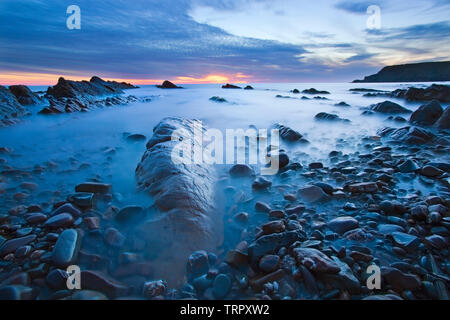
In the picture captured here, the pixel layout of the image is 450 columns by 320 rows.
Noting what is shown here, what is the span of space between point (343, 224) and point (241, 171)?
168 centimetres

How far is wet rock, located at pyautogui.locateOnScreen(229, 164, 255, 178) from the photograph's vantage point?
3305mm

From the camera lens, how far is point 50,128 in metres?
6.66

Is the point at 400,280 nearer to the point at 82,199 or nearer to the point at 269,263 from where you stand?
the point at 269,263

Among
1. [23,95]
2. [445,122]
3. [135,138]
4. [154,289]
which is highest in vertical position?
[23,95]

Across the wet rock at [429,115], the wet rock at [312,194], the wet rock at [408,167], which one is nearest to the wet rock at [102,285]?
the wet rock at [312,194]

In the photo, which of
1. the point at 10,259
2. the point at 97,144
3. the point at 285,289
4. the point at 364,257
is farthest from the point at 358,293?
the point at 97,144

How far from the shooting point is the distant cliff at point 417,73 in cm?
5044

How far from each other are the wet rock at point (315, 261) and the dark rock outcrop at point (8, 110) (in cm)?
946

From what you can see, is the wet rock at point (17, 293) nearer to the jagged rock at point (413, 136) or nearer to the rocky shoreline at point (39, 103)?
the jagged rock at point (413, 136)

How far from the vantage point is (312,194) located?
8.35ft

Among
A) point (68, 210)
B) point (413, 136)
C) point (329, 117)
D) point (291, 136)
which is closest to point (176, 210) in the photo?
point (68, 210)

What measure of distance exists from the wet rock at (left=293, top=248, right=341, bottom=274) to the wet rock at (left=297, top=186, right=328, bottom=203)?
0.99 m

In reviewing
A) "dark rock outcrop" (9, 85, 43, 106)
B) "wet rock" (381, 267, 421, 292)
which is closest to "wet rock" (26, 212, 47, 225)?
"wet rock" (381, 267, 421, 292)
